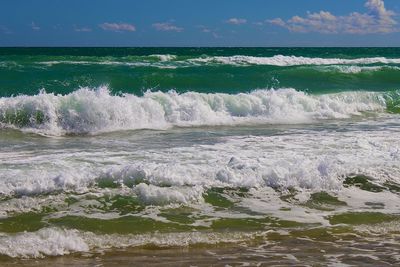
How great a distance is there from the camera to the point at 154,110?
15195mm

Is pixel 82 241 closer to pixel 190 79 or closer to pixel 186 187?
pixel 186 187

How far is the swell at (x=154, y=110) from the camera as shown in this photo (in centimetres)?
1382

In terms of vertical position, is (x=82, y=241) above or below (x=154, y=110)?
below

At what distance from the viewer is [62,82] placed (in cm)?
2148

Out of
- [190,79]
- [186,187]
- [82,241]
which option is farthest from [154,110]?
[82,241]

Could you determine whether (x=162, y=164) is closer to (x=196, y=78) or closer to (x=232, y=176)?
(x=232, y=176)

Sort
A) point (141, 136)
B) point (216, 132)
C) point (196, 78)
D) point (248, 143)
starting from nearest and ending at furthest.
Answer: point (248, 143) → point (141, 136) → point (216, 132) → point (196, 78)

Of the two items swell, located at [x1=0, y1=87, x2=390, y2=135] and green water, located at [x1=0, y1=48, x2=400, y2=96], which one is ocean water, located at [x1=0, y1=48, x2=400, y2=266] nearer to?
swell, located at [x1=0, y1=87, x2=390, y2=135]

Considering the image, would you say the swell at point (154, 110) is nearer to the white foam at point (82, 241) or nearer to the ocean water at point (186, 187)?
the ocean water at point (186, 187)

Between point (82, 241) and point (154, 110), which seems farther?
point (154, 110)

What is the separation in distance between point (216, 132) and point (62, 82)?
10092mm

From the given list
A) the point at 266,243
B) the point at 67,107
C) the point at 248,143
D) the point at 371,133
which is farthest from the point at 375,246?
the point at 67,107

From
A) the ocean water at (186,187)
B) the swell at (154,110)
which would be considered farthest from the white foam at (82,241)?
the swell at (154,110)

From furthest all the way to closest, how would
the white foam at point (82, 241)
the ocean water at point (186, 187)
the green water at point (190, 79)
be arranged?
the green water at point (190, 79) → the ocean water at point (186, 187) → the white foam at point (82, 241)
